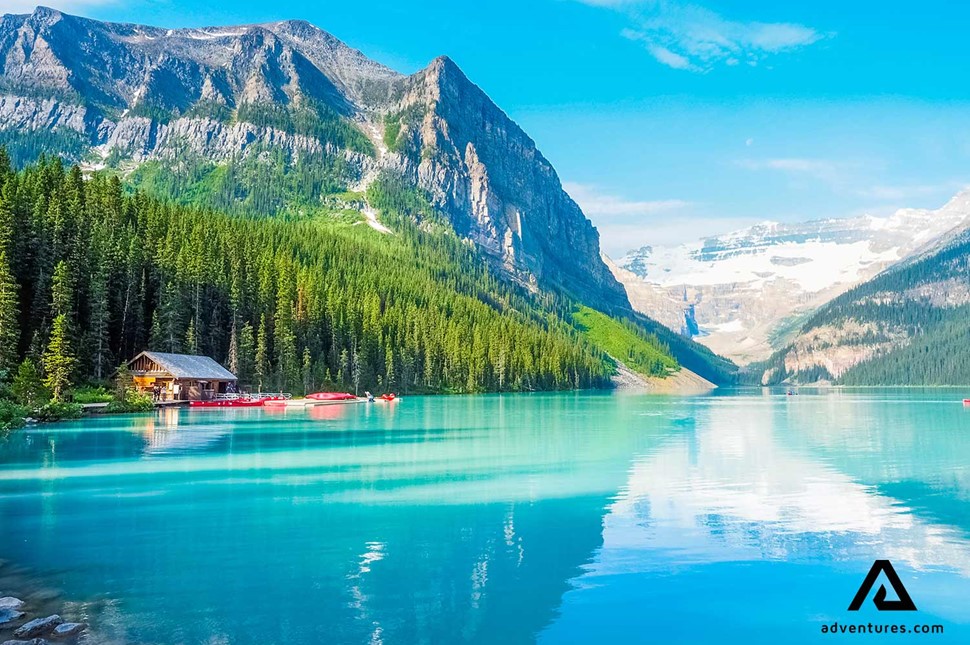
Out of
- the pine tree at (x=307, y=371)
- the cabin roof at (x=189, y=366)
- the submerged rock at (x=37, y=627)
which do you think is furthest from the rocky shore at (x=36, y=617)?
the pine tree at (x=307, y=371)

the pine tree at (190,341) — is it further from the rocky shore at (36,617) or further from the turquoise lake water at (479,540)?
the rocky shore at (36,617)

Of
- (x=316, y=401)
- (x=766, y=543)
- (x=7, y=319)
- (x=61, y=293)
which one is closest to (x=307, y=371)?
(x=316, y=401)

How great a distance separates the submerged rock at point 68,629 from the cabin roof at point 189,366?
282 feet

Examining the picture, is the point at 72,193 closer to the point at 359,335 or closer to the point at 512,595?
the point at 359,335

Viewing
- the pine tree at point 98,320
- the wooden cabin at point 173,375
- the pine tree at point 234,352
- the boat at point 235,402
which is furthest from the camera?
the pine tree at point 234,352

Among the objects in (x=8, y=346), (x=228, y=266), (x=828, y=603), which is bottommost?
(x=828, y=603)

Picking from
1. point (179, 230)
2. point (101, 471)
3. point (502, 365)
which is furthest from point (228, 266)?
point (101, 471)

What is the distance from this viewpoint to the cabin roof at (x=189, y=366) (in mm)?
96188

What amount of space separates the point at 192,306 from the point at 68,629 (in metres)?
106

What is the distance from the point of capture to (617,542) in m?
25.7

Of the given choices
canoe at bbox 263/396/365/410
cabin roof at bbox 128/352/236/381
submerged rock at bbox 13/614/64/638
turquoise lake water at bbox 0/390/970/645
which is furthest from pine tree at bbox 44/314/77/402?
submerged rock at bbox 13/614/64/638

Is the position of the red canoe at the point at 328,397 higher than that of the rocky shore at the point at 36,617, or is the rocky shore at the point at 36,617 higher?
the red canoe at the point at 328,397

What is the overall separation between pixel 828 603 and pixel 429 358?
155 m

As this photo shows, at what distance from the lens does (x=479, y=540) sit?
84.5ft
